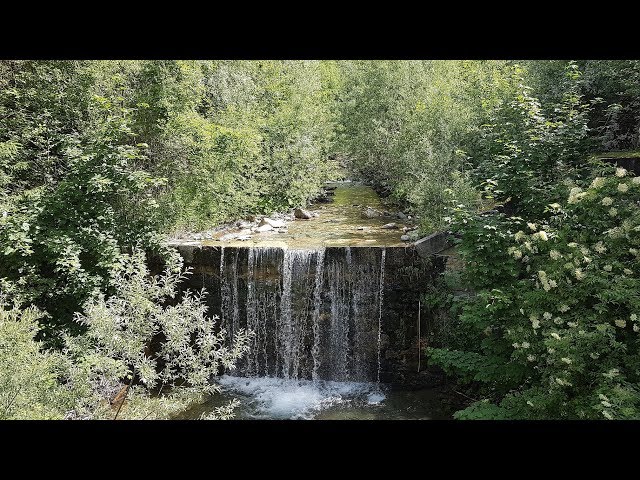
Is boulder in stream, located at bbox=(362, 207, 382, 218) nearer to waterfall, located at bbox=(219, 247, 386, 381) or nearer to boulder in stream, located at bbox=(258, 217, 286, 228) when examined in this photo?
boulder in stream, located at bbox=(258, 217, 286, 228)

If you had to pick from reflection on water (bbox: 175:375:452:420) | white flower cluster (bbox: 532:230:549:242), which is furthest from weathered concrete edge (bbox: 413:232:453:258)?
white flower cluster (bbox: 532:230:549:242)

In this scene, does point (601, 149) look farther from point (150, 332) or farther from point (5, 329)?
point (5, 329)

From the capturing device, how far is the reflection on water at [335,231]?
10.5 m

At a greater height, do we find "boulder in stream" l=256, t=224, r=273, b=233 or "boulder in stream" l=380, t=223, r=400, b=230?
"boulder in stream" l=380, t=223, r=400, b=230

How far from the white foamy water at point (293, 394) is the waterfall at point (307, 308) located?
202mm

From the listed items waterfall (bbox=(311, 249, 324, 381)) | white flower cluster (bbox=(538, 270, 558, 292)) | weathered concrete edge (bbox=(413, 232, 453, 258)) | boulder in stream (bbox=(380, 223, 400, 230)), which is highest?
white flower cluster (bbox=(538, 270, 558, 292))

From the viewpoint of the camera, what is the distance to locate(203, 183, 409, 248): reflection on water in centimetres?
1054

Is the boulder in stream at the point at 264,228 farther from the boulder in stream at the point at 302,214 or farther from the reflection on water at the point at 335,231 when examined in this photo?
the boulder in stream at the point at 302,214

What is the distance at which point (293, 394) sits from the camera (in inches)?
367

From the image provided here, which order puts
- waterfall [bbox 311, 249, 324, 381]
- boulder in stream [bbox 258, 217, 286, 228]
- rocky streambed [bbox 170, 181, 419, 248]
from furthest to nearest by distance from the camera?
boulder in stream [bbox 258, 217, 286, 228], rocky streambed [bbox 170, 181, 419, 248], waterfall [bbox 311, 249, 324, 381]

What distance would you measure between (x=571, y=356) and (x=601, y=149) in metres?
6.21

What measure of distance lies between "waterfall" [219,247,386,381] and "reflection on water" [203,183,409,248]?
0.56 metres

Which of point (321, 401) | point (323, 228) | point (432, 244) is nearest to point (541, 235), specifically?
point (432, 244)

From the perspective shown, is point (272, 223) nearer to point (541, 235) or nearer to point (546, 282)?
point (541, 235)
